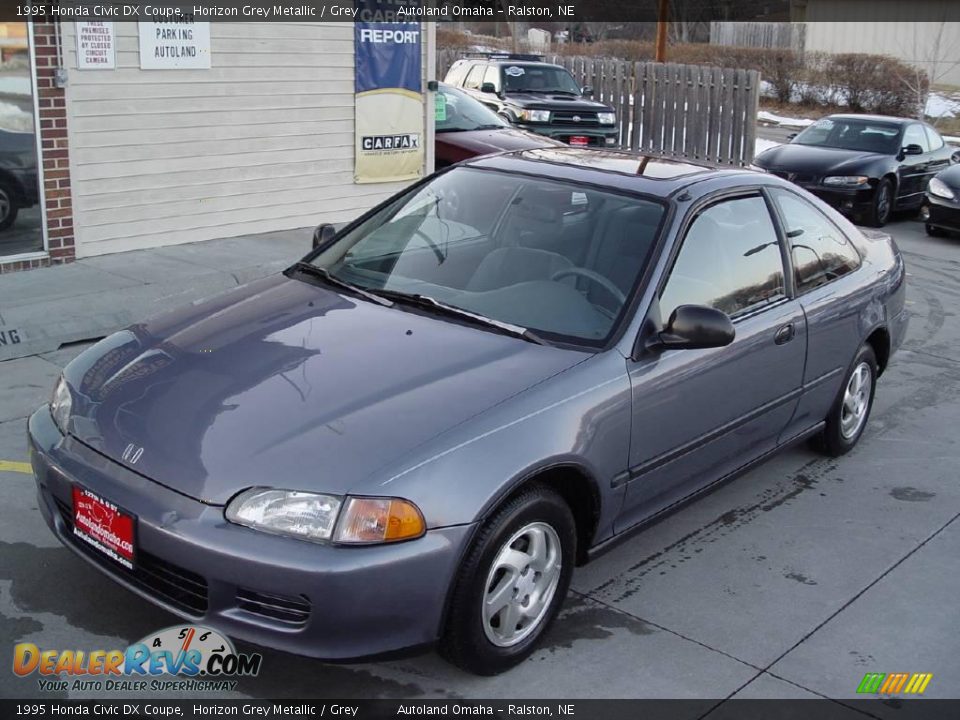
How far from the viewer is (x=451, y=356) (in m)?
4.11

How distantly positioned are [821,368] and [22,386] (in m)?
4.46

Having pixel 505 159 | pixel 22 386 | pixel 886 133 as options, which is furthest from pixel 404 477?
pixel 886 133

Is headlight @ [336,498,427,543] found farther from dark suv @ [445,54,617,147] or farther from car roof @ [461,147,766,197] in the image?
dark suv @ [445,54,617,147]

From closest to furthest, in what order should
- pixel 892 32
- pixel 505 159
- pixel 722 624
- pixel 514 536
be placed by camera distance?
pixel 514 536 < pixel 722 624 < pixel 505 159 < pixel 892 32

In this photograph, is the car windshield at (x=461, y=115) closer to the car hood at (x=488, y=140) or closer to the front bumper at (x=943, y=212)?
the car hood at (x=488, y=140)

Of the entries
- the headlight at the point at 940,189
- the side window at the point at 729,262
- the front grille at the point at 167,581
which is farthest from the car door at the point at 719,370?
the headlight at the point at 940,189

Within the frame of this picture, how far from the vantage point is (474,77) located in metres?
18.6

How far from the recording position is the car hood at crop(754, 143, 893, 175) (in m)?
14.7

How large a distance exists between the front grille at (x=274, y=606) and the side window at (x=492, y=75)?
1567cm

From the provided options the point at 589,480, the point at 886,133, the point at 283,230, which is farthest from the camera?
the point at 886,133

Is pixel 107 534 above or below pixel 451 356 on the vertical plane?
below

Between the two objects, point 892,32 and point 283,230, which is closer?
point 283,230

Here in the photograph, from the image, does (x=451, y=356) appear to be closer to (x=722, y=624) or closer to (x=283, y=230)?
(x=722, y=624)

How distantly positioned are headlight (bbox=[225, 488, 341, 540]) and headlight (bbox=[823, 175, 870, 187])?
12.6 m
